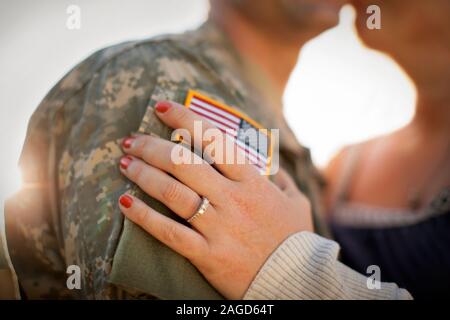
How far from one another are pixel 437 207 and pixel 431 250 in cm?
18

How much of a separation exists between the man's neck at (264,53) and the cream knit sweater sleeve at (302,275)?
624 millimetres

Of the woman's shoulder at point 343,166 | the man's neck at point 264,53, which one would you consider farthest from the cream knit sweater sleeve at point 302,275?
the woman's shoulder at point 343,166

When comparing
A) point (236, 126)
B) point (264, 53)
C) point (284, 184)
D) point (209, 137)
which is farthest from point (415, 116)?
point (209, 137)

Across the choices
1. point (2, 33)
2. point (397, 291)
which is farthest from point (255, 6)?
point (397, 291)

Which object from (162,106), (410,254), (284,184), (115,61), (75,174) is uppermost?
(115,61)

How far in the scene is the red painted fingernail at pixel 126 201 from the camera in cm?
78

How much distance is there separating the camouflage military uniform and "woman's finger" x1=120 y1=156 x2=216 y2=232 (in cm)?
4

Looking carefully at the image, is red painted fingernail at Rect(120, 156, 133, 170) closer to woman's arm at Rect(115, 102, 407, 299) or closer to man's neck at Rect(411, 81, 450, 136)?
woman's arm at Rect(115, 102, 407, 299)

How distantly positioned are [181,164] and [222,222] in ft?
0.48

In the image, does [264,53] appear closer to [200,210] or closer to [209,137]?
[209,137]

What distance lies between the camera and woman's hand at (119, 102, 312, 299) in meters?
0.78

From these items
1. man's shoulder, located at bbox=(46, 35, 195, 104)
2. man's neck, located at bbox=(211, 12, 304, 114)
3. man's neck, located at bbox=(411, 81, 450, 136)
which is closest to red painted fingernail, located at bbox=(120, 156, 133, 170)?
man's shoulder, located at bbox=(46, 35, 195, 104)

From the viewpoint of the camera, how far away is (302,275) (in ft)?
2.80
